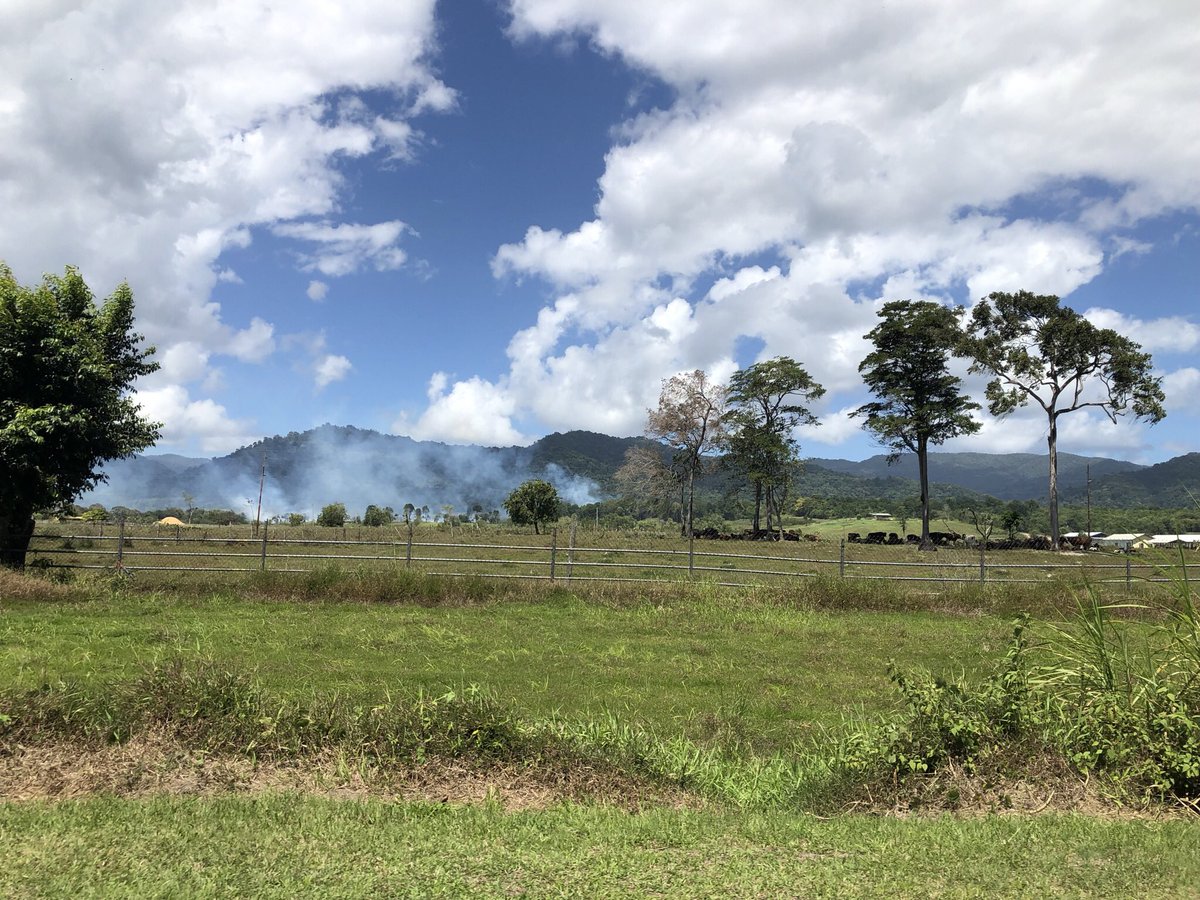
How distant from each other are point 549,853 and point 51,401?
16.2 meters

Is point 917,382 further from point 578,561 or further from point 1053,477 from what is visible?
point 578,561

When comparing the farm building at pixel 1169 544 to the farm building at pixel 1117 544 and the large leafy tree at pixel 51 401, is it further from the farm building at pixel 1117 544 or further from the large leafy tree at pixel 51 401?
the large leafy tree at pixel 51 401

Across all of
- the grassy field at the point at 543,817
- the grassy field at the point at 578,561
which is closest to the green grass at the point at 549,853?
the grassy field at the point at 543,817

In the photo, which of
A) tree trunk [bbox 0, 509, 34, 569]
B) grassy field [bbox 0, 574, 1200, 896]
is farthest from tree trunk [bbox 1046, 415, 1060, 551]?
tree trunk [bbox 0, 509, 34, 569]

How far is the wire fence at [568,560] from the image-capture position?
50.9 feet

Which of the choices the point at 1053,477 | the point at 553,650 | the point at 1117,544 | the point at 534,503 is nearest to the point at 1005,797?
the point at 553,650

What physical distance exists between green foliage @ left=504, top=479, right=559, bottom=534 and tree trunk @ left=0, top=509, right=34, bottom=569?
157 feet

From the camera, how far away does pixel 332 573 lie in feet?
44.6

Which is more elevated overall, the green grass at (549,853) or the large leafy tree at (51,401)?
the large leafy tree at (51,401)

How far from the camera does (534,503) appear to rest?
63625 mm

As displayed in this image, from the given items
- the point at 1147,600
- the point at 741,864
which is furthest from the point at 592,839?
the point at 1147,600

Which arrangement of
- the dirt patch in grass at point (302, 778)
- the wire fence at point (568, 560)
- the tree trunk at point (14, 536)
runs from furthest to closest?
the wire fence at point (568, 560) < the tree trunk at point (14, 536) < the dirt patch in grass at point (302, 778)

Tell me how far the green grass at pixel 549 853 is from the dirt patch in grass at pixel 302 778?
0.35m

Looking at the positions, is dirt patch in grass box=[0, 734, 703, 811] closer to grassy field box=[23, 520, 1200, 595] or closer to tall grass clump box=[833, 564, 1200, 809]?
tall grass clump box=[833, 564, 1200, 809]
